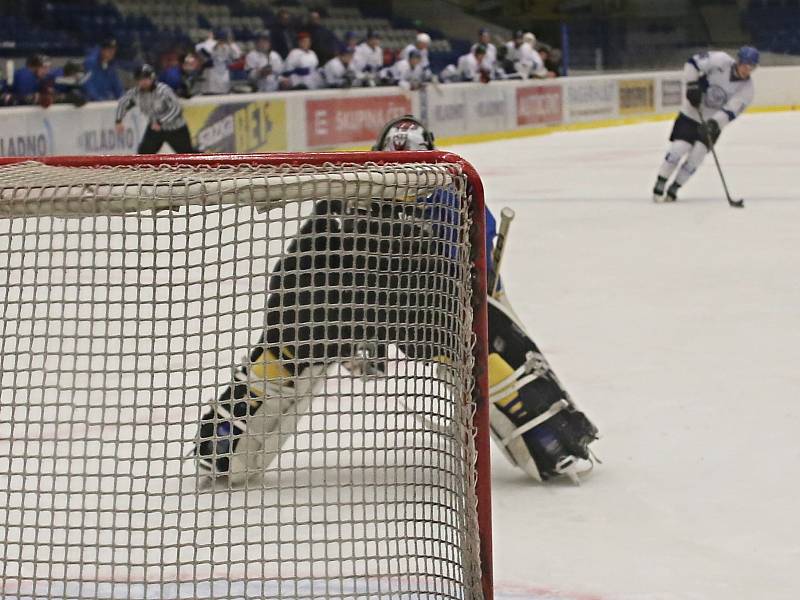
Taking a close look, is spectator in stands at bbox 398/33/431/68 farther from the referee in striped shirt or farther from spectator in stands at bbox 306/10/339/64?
the referee in striped shirt

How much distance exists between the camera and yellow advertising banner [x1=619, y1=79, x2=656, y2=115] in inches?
754

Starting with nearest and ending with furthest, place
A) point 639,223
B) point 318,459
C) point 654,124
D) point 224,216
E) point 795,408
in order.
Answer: point 224,216 → point 318,459 → point 795,408 → point 639,223 → point 654,124

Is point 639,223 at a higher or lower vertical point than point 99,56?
lower

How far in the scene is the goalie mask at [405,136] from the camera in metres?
3.50

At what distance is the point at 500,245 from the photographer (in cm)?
329

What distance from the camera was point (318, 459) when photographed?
3213mm

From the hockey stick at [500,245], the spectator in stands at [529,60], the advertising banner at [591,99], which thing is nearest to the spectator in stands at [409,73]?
the spectator in stands at [529,60]

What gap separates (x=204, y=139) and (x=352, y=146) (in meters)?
2.10

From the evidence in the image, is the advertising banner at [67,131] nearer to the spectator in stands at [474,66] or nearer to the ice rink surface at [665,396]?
the ice rink surface at [665,396]

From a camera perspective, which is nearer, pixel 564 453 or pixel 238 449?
pixel 238 449

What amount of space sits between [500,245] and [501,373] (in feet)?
1.02

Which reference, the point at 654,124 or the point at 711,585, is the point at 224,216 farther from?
the point at 654,124

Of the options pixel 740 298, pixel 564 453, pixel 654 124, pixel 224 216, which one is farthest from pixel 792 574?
pixel 654 124

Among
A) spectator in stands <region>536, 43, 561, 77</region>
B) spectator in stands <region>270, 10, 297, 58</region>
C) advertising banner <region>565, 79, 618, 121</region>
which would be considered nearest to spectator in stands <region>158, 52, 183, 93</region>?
spectator in stands <region>270, 10, 297, 58</region>
